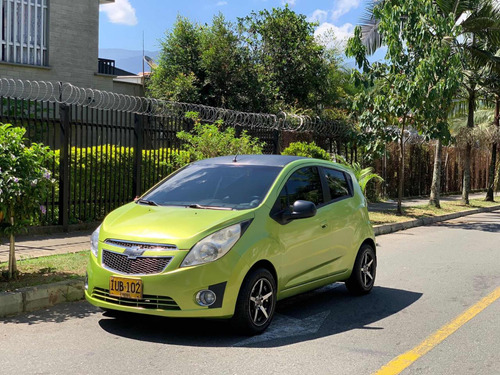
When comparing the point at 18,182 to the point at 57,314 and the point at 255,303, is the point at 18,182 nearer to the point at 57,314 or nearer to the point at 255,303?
the point at 57,314

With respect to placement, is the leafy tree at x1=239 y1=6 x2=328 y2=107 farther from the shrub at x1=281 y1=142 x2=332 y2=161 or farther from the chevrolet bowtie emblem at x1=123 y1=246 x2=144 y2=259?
the chevrolet bowtie emblem at x1=123 y1=246 x2=144 y2=259

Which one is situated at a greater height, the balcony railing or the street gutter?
the balcony railing

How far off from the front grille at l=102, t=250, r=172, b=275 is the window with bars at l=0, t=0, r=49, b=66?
14.3m

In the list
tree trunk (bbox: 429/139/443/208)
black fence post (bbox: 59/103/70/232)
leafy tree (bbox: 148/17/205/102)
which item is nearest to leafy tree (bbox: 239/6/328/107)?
leafy tree (bbox: 148/17/205/102)

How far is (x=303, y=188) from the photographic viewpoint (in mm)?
6996

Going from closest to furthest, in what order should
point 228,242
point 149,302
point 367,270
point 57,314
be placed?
point 149,302 → point 228,242 → point 57,314 → point 367,270

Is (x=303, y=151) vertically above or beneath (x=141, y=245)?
above

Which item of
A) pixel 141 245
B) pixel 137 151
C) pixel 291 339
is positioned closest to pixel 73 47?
pixel 137 151

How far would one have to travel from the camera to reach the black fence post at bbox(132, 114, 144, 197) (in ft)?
42.9

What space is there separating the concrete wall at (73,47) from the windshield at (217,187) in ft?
42.8

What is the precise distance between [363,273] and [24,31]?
14.6 m

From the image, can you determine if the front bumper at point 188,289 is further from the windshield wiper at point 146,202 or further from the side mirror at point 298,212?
Result: the windshield wiper at point 146,202

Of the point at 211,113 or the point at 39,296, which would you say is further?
the point at 211,113

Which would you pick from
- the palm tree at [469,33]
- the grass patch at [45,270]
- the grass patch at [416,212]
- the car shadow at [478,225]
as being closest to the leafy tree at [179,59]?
the palm tree at [469,33]
